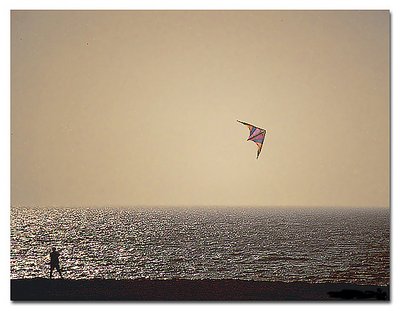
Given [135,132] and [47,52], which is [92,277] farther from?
[47,52]

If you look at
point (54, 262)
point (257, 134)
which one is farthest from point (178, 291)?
point (257, 134)

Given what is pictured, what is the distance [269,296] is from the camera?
6.91 metres

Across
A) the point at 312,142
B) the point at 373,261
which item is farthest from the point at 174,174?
the point at 373,261

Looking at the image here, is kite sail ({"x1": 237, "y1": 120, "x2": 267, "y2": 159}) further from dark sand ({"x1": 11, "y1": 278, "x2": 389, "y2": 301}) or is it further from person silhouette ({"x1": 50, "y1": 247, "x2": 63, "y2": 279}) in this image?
person silhouette ({"x1": 50, "y1": 247, "x2": 63, "y2": 279})

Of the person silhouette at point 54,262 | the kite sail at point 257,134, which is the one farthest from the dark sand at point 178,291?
the kite sail at point 257,134

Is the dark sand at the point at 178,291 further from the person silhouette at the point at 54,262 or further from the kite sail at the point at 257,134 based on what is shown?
the kite sail at the point at 257,134

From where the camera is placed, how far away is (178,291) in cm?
692

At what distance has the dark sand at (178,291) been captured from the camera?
22.5 ft

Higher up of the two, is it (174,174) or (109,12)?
(109,12)

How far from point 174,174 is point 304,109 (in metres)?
1.57

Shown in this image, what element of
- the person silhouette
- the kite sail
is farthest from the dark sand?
the kite sail

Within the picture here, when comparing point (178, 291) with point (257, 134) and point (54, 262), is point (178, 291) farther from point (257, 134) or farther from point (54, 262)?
point (257, 134)
